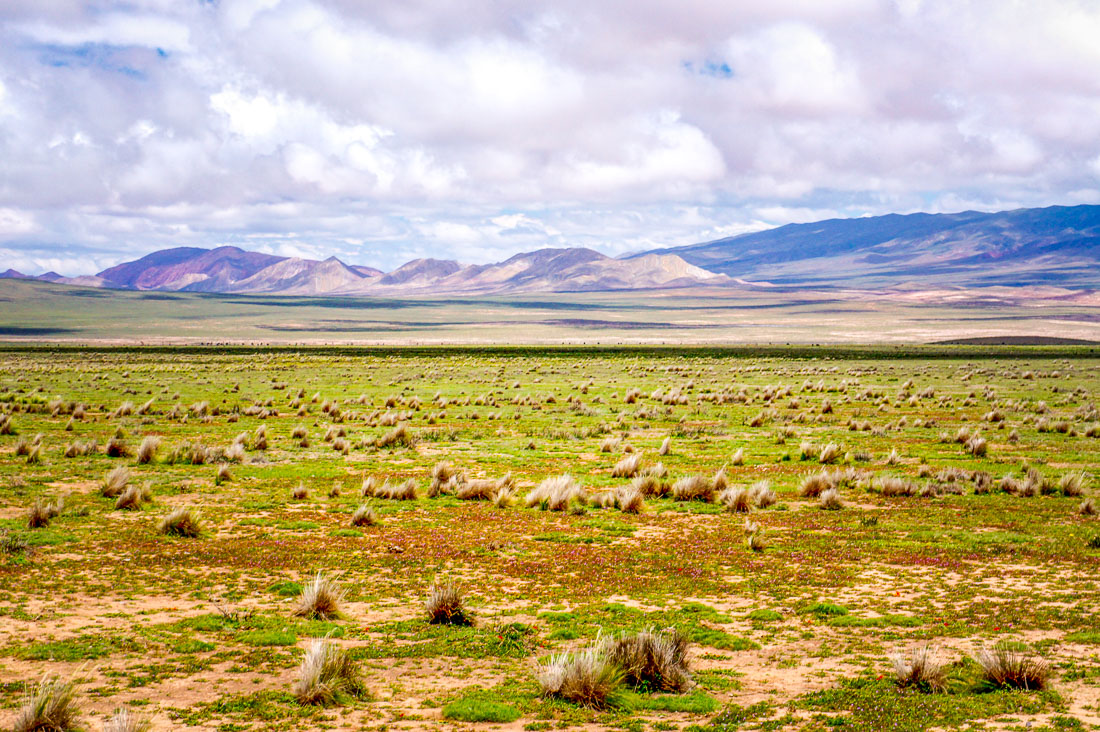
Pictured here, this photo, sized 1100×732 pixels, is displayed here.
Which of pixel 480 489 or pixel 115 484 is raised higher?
pixel 115 484

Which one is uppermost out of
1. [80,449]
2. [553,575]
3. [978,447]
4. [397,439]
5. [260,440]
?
[978,447]

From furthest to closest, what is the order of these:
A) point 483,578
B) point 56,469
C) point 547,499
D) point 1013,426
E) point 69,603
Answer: point 1013,426, point 56,469, point 547,499, point 483,578, point 69,603

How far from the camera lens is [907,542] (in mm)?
15055

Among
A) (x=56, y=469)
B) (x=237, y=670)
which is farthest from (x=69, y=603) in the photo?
(x=56, y=469)

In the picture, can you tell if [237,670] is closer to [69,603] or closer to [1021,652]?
[69,603]

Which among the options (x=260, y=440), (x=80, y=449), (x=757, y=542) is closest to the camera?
(x=757, y=542)

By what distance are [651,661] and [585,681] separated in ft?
3.19

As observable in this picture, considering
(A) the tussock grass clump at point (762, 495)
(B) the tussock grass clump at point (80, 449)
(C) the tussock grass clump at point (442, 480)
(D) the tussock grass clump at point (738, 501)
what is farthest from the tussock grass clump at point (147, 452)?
(A) the tussock grass clump at point (762, 495)

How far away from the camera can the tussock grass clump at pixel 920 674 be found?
8344 millimetres

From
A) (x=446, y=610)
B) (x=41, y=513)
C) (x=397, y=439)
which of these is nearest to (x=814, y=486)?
(x=446, y=610)

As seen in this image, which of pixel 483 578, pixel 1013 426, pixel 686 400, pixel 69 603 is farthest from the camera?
pixel 686 400

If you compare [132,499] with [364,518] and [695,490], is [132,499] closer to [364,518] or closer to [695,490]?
[364,518]

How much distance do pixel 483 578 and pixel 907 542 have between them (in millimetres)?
8110

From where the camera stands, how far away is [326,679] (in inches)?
333
